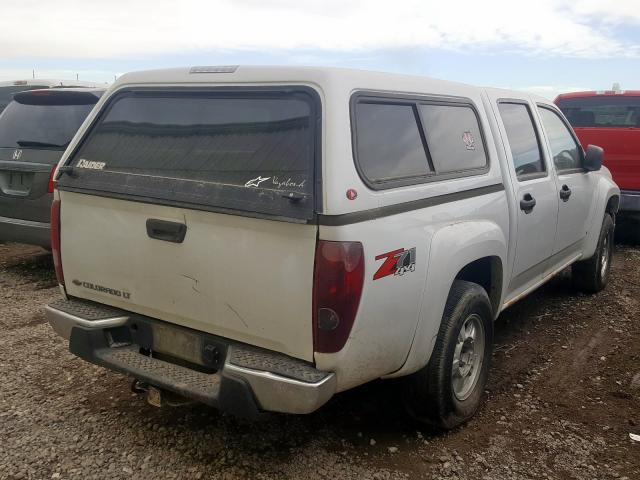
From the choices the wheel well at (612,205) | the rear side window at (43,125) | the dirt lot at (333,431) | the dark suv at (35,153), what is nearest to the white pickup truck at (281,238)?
the dirt lot at (333,431)

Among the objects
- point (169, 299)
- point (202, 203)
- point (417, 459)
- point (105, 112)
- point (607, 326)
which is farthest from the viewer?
point (607, 326)

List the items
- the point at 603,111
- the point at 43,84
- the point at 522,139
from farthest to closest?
1. the point at 603,111
2. the point at 43,84
3. the point at 522,139

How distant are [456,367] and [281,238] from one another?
1371mm

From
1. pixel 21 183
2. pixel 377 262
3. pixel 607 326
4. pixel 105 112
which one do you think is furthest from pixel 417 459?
pixel 21 183

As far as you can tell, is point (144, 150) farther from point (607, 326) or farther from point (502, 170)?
point (607, 326)

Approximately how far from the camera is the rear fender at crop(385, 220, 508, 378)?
2.94 metres

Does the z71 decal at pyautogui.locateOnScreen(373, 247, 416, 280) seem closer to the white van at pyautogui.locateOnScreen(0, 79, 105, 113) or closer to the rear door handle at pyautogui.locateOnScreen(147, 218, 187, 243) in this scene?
the rear door handle at pyautogui.locateOnScreen(147, 218, 187, 243)

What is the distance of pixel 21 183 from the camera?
5.79 meters

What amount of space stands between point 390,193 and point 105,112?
163cm

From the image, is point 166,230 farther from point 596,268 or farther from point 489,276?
point 596,268

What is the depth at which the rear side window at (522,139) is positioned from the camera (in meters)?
4.13

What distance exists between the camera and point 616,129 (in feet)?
25.3

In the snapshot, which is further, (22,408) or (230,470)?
(22,408)
